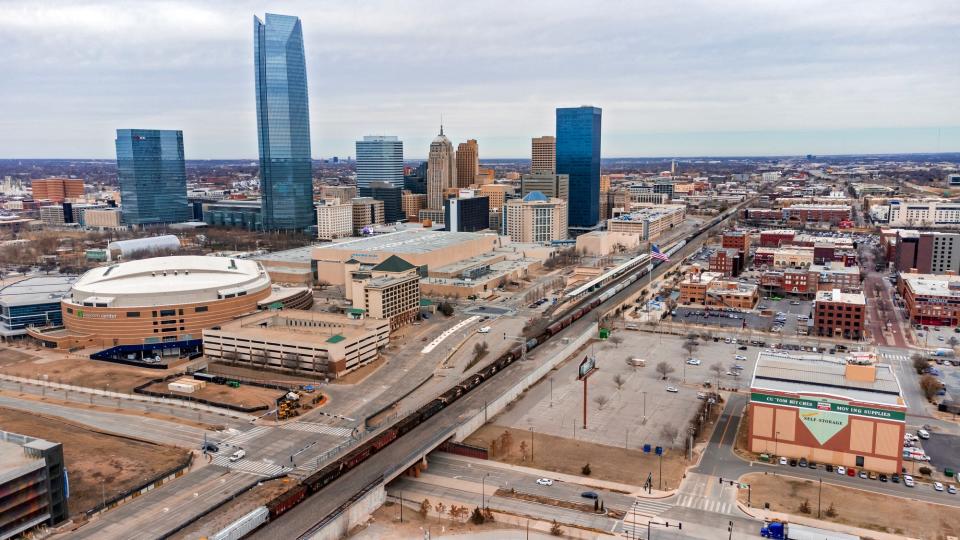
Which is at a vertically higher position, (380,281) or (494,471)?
(380,281)

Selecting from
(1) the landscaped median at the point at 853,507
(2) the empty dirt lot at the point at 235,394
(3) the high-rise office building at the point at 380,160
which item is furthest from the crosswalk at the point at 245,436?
(3) the high-rise office building at the point at 380,160

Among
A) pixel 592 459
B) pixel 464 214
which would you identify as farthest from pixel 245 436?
pixel 464 214

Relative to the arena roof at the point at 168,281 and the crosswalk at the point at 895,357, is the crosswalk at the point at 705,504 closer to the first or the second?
the crosswalk at the point at 895,357

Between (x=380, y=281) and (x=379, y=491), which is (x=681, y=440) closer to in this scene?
(x=379, y=491)

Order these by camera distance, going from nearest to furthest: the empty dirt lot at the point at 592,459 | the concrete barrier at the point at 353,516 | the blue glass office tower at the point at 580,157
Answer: the concrete barrier at the point at 353,516, the empty dirt lot at the point at 592,459, the blue glass office tower at the point at 580,157

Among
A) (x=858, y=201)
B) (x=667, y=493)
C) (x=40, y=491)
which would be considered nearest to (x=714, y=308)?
(x=667, y=493)

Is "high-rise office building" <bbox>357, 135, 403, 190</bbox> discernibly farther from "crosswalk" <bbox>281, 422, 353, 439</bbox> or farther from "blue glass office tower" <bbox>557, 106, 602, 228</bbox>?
"crosswalk" <bbox>281, 422, 353, 439</bbox>
